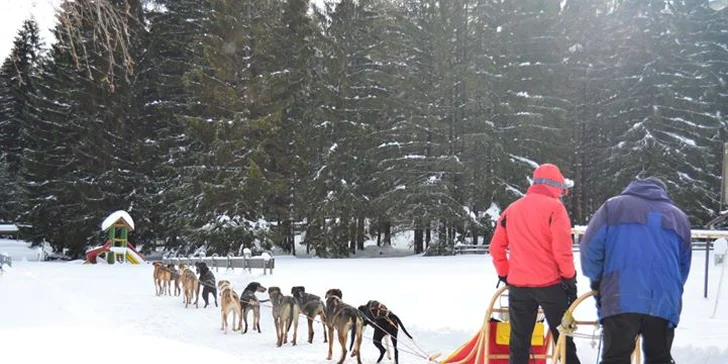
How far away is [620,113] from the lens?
30.2 metres

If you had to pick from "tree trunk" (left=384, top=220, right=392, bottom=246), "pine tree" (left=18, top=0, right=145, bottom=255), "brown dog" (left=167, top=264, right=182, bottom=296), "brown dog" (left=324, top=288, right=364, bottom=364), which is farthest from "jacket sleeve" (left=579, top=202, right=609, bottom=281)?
"pine tree" (left=18, top=0, right=145, bottom=255)

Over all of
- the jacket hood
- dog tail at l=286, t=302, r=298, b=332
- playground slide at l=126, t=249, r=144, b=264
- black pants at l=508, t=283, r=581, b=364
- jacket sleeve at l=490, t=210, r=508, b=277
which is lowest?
playground slide at l=126, t=249, r=144, b=264

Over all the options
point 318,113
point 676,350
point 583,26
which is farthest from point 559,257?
point 583,26

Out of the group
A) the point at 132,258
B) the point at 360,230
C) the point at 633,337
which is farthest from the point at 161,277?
the point at 360,230

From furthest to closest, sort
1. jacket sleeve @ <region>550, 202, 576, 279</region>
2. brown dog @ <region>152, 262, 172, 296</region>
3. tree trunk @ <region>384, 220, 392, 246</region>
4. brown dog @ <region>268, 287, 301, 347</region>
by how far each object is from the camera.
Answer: tree trunk @ <region>384, 220, 392, 246</region> → brown dog @ <region>152, 262, 172, 296</region> → brown dog @ <region>268, 287, 301, 347</region> → jacket sleeve @ <region>550, 202, 576, 279</region>

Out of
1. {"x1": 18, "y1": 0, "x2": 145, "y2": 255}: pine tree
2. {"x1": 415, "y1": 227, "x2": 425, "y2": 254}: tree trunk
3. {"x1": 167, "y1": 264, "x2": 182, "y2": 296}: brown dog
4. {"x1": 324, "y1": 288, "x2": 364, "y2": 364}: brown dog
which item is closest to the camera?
{"x1": 324, "y1": 288, "x2": 364, "y2": 364}: brown dog

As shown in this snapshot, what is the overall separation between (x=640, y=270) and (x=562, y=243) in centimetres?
101

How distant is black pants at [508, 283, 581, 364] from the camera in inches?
195

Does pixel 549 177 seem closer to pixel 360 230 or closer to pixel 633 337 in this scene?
pixel 633 337

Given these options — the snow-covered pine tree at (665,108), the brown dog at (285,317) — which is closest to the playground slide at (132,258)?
the brown dog at (285,317)

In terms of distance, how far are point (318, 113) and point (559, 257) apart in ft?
86.6

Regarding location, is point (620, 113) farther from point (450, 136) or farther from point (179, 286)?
point (179, 286)

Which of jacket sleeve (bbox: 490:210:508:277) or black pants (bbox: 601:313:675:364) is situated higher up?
jacket sleeve (bbox: 490:210:508:277)

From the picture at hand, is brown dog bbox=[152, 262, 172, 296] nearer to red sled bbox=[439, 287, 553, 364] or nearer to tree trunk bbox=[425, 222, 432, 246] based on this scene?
red sled bbox=[439, 287, 553, 364]
